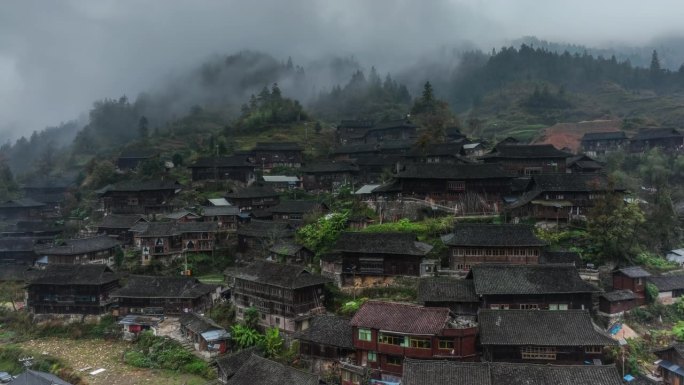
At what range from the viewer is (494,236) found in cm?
4231

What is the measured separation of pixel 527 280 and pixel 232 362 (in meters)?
21.9

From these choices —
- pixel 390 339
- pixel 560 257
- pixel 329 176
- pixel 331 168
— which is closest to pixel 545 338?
pixel 390 339

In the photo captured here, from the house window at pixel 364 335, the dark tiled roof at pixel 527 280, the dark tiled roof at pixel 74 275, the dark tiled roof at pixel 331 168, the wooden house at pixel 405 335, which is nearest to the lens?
the wooden house at pixel 405 335

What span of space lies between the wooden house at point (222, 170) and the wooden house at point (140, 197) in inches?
291

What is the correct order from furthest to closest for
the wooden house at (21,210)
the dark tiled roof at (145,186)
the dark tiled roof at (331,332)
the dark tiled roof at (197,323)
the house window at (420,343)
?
the wooden house at (21,210) → the dark tiled roof at (145,186) → the dark tiled roof at (197,323) → the dark tiled roof at (331,332) → the house window at (420,343)

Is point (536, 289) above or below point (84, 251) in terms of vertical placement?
above

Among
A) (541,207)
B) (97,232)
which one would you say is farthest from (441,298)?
(97,232)

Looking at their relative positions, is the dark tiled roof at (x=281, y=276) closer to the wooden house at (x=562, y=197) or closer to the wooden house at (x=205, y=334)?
the wooden house at (x=205, y=334)

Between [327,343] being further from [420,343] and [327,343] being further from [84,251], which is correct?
[84,251]

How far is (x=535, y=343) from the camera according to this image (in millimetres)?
30281

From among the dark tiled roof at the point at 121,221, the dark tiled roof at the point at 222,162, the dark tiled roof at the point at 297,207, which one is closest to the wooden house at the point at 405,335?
the dark tiled roof at the point at 297,207

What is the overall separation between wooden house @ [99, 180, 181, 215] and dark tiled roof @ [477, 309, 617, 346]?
52843mm

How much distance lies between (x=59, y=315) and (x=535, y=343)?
4543 centimetres

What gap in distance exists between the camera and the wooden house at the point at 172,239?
194 ft
